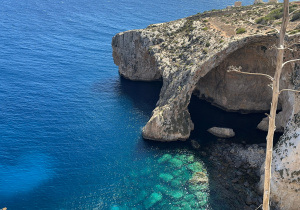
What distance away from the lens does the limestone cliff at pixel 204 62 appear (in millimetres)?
60219

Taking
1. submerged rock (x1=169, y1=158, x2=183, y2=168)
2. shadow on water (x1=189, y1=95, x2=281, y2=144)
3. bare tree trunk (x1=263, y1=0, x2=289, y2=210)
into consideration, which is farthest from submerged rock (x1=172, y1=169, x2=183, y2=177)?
bare tree trunk (x1=263, y1=0, x2=289, y2=210)

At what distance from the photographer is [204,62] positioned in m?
60.7

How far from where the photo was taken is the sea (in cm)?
4734

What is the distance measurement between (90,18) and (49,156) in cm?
9840

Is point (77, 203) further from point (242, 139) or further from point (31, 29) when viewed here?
point (31, 29)

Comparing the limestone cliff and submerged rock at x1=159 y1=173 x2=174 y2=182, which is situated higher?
the limestone cliff

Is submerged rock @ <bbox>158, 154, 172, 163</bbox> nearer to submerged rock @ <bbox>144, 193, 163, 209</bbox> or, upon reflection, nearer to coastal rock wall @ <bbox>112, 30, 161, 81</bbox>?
submerged rock @ <bbox>144, 193, 163, 209</bbox>

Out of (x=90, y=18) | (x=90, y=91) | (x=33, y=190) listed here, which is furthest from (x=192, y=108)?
(x=90, y=18)

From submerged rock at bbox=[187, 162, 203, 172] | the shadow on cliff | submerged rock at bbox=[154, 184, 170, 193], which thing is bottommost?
submerged rock at bbox=[154, 184, 170, 193]

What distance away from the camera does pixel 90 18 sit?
465 feet

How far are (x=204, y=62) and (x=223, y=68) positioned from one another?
10.6 metres

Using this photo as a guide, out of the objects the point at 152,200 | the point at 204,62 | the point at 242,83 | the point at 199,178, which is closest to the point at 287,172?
the point at 199,178

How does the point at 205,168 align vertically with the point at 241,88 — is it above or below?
below

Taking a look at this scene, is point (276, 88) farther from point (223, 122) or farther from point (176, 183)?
point (223, 122)
